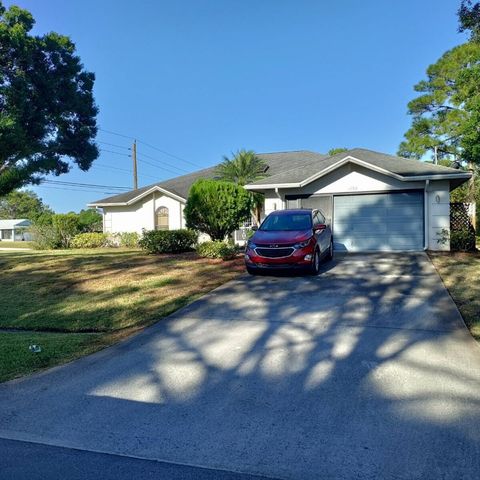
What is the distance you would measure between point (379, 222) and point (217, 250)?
22.1ft

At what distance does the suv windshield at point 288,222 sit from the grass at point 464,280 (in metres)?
3.73

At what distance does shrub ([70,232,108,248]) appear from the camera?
84.6 feet

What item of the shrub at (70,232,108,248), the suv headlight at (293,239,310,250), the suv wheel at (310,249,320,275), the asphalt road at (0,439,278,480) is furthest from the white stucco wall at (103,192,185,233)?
the asphalt road at (0,439,278,480)

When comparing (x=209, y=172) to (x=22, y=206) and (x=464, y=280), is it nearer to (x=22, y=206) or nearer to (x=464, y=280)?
(x=464, y=280)

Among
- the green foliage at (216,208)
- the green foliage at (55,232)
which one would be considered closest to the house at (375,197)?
the green foliage at (216,208)

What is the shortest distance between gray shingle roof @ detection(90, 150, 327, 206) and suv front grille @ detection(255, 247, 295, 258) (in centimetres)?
1410

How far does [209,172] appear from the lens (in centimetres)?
2948

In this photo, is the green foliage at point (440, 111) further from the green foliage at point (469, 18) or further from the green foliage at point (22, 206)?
the green foliage at point (22, 206)

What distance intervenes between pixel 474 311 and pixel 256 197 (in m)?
13.9

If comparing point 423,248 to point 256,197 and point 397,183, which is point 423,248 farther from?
point 256,197

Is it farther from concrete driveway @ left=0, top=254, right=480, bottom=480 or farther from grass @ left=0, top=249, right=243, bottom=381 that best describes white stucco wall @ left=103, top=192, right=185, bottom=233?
concrete driveway @ left=0, top=254, right=480, bottom=480

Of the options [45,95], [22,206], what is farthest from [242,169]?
[22,206]

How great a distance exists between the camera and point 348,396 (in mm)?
4707

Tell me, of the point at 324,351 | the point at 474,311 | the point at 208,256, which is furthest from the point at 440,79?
the point at 324,351
